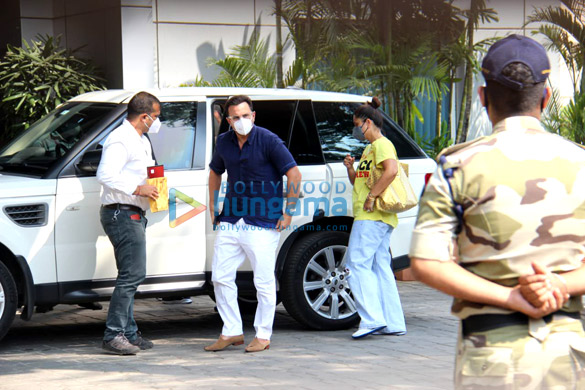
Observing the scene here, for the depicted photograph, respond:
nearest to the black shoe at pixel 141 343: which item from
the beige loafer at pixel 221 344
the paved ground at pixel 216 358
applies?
the paved ground at pixel 216 358

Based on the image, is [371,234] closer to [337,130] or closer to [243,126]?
[337,130]

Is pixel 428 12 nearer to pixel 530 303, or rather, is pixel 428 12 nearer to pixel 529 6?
pixel 529 6

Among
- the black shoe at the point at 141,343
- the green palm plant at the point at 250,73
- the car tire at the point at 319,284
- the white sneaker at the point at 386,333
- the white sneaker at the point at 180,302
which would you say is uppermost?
the green palm plant at the point at 250,73

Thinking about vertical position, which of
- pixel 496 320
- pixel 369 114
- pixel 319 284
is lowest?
pixel 319 284

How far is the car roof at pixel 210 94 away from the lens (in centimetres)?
731

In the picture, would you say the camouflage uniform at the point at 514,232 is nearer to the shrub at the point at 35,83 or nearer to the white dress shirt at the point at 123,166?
the white dress shirt at the point at 123,166

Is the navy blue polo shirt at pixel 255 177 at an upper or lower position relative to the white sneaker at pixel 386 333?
upper

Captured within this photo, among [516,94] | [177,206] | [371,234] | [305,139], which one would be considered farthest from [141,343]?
[516,94]

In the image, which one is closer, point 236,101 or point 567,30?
point 236,101

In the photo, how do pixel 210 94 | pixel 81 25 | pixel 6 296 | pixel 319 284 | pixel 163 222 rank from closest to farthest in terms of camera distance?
pixel 6 296 → pixel 163 222 → pixel 210 94 → pixel 319 284 → pixel 81 25

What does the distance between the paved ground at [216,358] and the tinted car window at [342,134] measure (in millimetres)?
1501

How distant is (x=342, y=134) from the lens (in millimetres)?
7762

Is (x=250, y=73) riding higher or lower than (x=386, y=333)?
higher

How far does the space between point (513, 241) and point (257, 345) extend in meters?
4.47
